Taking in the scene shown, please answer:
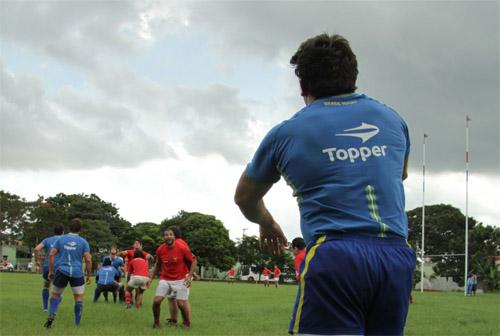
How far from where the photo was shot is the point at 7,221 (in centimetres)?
8538

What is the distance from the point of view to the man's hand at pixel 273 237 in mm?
3389

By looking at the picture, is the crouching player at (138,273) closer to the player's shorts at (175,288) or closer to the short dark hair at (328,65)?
the player's shorts at (175,288)

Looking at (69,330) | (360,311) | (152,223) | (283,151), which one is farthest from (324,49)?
(152,223)

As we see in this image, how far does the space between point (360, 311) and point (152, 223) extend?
101m

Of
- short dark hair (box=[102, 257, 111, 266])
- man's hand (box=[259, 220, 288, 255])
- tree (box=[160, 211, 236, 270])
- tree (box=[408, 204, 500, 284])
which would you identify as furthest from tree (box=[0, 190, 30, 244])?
man's hand (box=[259, 220, 288, 255])

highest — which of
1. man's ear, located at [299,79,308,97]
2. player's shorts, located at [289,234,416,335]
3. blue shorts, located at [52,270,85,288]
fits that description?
man's ear, located at [299,79,308,97]

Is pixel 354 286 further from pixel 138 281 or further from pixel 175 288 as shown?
pixel 138 281

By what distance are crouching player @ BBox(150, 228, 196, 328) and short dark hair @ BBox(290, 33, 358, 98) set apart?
11.0 meters

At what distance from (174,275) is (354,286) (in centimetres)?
1150

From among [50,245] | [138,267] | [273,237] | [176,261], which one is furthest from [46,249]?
[273,237]

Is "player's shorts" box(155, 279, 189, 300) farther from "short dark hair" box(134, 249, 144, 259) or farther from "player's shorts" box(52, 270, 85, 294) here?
"short dark hair" box(134, 249, 144, 259)

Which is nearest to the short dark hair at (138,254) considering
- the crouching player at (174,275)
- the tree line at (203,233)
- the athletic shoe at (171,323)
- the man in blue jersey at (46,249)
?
the man in blue jersey at (46,249)

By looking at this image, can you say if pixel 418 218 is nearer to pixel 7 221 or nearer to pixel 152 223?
pixel 152 223

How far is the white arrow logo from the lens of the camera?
2.90 m
